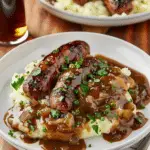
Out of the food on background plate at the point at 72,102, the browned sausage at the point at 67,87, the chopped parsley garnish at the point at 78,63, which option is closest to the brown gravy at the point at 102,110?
the food on background plate at the point at 72,102

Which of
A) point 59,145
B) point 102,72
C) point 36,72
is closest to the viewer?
point 59,145

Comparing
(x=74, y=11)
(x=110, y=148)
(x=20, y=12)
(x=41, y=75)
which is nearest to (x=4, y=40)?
(x=20, y=12)

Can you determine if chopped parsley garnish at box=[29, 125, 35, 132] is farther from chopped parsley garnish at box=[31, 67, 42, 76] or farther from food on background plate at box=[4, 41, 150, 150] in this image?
chopped parsley garnish at box=[31, 67, 42, 76]

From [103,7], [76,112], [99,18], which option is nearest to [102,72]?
[76,112]

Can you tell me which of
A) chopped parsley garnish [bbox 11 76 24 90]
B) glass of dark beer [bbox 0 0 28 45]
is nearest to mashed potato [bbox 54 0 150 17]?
glass of dark beer [bbox 0 0 28 45]

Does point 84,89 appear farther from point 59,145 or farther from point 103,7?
point 103,7

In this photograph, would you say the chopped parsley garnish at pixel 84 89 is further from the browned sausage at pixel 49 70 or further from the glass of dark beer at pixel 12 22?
the glass of dark beer at pixel 12 22

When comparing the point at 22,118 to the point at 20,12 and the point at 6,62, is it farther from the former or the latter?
the point at 20,12
